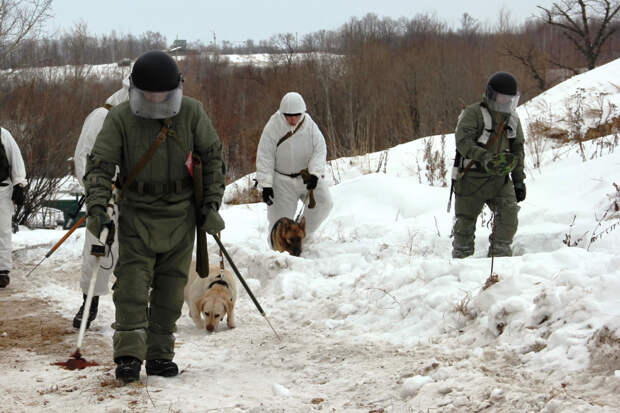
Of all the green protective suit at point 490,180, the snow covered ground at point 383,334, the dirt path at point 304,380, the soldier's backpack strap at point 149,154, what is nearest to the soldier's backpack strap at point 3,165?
the snow covered ground at point 383,334

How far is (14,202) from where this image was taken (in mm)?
7754

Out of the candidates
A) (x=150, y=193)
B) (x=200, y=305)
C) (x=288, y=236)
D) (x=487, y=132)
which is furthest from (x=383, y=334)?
A: (x=288, y=236)

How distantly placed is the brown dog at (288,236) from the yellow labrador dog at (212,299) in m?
2.12

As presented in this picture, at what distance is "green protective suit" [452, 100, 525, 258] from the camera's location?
6547 mm

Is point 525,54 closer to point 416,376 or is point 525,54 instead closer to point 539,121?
point 539,121

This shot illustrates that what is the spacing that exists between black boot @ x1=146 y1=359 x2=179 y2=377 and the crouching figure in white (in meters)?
3.91

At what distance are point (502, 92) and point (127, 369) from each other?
448cm

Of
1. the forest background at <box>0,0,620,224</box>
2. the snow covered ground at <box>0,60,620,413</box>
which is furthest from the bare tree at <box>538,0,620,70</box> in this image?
the snow covered ground at <box>0,60,620,413</box>

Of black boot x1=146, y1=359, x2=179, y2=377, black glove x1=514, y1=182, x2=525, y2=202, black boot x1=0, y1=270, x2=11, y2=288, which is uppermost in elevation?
black glove x1=514, y1=182, x2=525, y2=202

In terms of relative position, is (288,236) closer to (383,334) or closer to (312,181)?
(312,181)

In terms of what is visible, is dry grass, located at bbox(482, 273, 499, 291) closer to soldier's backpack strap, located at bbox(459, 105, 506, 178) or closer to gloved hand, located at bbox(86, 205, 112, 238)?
soldier's backpack strap, located at bbox(459, 105, 506, 178)

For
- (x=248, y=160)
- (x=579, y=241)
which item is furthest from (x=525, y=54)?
(x=579, y=241)

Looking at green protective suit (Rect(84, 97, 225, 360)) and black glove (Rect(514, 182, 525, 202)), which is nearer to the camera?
green protective suit (Rect(84, 97, 225, 360))

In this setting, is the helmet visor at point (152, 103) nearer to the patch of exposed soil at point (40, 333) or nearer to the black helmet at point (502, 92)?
the patch of exposed soil at point (40, 333)
